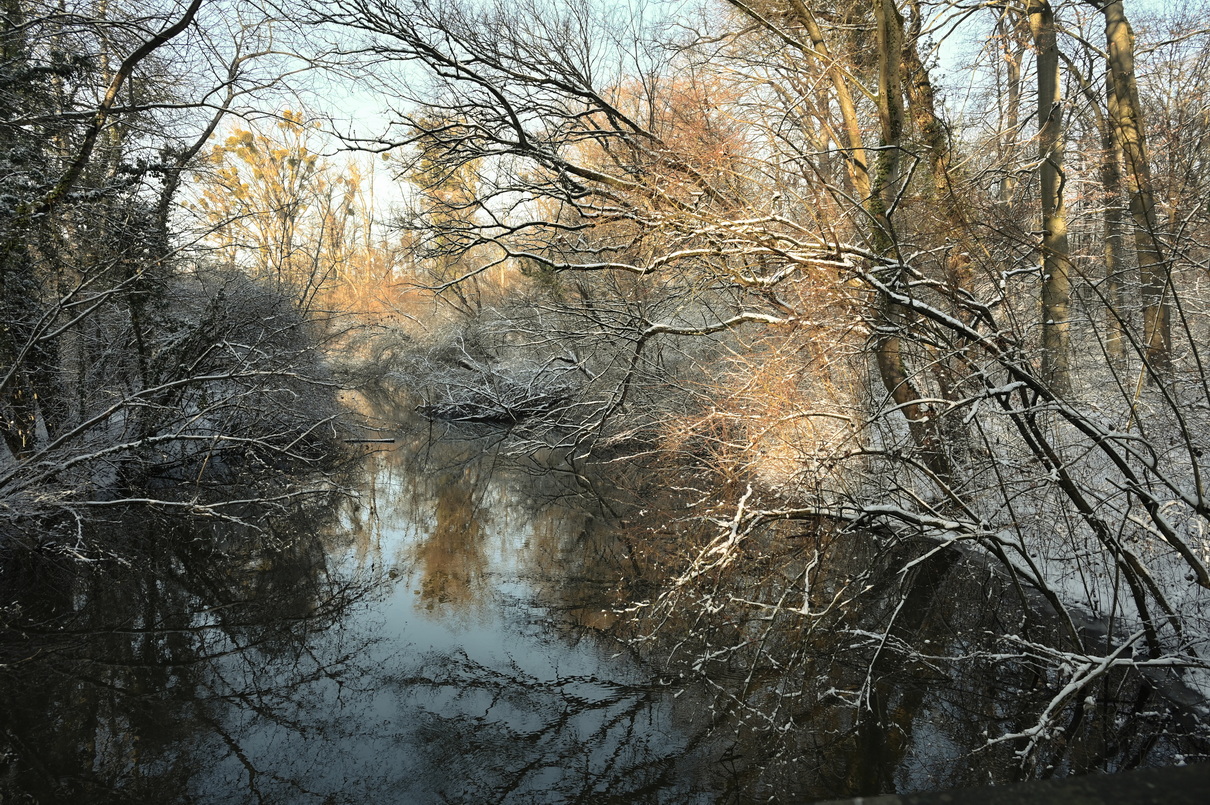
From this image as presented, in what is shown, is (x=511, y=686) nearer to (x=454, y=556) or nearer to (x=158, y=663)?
(x=158, y=663)

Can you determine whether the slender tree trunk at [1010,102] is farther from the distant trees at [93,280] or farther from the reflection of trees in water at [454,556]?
the distant trees at [93,280]

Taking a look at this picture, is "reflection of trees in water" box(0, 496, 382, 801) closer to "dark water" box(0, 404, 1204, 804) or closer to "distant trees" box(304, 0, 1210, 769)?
"dark water" box(0, 404, 1204, 804)

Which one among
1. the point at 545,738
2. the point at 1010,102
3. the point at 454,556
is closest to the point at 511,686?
the point at 545,738

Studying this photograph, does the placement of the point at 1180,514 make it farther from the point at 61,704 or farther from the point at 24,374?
the point at 24,374

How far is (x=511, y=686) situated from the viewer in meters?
5.64

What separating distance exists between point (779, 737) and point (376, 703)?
285cm

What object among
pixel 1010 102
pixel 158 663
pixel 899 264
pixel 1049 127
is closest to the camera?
pixel 899 264

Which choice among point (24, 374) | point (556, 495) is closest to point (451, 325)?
point (556, 495)

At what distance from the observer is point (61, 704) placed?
17.2 ft

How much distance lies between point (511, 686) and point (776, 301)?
13.4ft

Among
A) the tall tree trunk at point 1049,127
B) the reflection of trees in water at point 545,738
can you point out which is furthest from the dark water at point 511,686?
the tall tree trunk at point 1049,127

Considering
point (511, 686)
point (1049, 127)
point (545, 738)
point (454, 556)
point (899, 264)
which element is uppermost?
point (1049, 127)

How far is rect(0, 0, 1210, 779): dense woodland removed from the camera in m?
5.19

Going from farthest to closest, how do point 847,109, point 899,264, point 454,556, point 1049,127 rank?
1. point 1049,127
2. point 847,109
3. point 454,556
4. point 899,264
